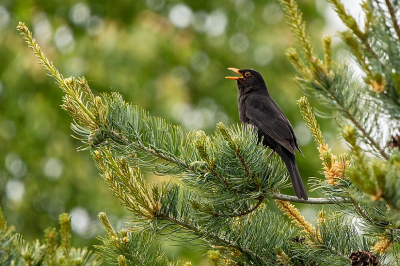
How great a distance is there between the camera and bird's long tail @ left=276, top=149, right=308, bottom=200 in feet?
8.98

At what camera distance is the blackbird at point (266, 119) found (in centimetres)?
366

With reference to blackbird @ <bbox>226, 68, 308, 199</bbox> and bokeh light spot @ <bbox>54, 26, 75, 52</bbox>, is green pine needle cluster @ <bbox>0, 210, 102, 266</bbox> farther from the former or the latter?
bokeh light spot @ <bbox>54, 26, 75, 52</bbox>

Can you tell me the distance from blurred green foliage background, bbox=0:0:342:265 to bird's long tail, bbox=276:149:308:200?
484cm

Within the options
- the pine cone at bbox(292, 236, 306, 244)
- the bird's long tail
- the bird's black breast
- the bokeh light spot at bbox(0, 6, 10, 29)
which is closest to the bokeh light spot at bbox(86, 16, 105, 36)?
the bokeh light spot at bbox(0, 6, 10, 29)

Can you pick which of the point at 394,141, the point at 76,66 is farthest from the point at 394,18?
the point at 76,66

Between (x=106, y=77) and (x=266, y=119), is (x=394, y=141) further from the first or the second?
(x=106, y=77)

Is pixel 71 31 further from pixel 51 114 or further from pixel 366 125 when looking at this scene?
pixel 366 125

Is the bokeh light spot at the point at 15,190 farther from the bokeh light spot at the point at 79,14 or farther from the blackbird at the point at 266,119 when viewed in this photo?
the blackbird at the point at 266,119

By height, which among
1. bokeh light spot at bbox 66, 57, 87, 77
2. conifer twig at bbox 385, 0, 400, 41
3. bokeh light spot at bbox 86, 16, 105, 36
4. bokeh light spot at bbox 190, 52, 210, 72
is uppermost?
bokeh light spot at bbox 86, 16, 105, 36

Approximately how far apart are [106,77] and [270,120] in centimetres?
587

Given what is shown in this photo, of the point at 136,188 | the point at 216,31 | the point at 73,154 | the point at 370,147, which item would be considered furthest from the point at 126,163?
the point at 216,31

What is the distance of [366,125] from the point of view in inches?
63.6

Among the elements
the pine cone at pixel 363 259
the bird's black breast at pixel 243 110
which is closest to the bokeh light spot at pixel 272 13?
the bird's black breast at pixel 243 110

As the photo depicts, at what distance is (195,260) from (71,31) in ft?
20.2
